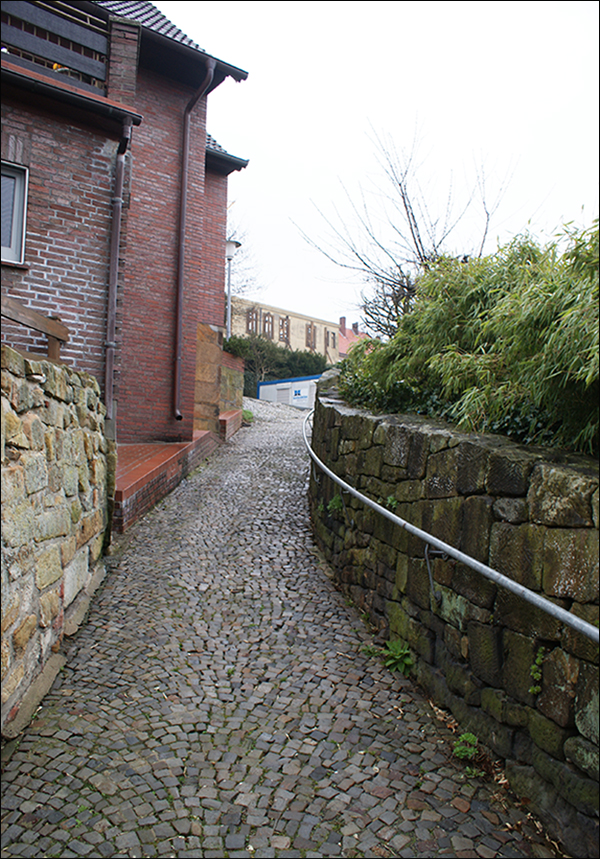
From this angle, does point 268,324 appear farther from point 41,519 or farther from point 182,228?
point 41,519

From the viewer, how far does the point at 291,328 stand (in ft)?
119

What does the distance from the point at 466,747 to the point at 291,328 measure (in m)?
34.5

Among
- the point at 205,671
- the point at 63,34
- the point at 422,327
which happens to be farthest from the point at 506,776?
the point at 63,34

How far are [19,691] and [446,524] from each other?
230cm

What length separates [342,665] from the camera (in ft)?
11.6

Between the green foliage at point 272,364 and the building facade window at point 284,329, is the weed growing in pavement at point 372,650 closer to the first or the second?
the green foliage at point 272,364

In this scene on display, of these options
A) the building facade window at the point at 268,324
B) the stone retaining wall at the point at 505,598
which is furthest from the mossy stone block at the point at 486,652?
the building facade window at the point at 268,324

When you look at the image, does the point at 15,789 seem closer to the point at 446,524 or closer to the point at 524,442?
the point at 446,524

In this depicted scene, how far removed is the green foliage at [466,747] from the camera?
2633mm

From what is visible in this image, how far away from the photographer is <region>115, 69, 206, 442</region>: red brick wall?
834 cm

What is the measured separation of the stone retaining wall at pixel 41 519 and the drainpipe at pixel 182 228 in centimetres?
405

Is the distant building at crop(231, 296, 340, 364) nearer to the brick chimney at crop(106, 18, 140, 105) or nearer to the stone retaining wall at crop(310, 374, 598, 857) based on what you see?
the brick chimney at crop(106, 18, 140, 105)

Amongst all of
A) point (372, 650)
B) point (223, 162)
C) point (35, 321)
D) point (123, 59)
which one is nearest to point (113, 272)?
point (123, 59)

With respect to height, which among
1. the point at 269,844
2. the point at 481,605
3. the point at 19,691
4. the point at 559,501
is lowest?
the point at 269,844
